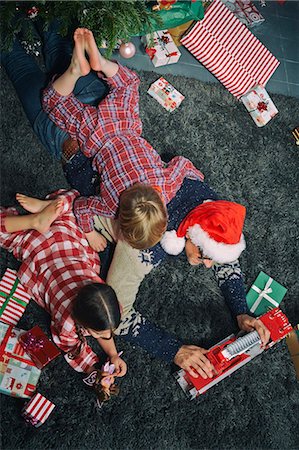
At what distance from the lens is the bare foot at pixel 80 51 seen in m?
1.63

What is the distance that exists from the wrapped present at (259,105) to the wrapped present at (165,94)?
30 centimetres

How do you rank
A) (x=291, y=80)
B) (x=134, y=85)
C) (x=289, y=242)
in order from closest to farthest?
(x=134, y=85), (x=289, y=242), (x=291, y=80)

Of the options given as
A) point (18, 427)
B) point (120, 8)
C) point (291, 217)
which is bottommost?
point (18, 427)

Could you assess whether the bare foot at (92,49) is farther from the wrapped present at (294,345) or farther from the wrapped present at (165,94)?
the wrapped present at (294,345)

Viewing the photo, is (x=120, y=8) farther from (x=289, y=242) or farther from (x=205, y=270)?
(x=289, y=242)

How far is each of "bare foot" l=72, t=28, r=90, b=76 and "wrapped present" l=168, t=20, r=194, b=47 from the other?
72 cm

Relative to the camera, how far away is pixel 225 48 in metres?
2.31

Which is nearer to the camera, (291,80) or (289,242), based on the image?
(289,242)

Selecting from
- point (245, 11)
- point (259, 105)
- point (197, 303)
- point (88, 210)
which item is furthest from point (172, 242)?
point (245, 11)

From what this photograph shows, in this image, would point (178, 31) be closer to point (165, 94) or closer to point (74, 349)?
point (165, 94)

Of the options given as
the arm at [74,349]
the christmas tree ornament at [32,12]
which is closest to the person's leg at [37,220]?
the arm at [74,349]

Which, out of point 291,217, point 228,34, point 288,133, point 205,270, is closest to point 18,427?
point 205,270

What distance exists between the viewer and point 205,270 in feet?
6.61

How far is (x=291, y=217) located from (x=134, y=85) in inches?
32.1
